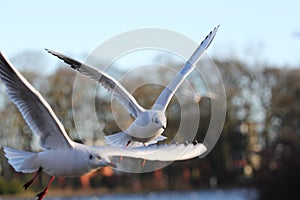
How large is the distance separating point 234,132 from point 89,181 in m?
7.54

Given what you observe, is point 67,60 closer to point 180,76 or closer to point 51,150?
point 180,76

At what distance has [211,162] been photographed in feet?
137

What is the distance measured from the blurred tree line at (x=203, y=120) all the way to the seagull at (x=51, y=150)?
1586 cm

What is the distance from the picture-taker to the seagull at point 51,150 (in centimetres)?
805

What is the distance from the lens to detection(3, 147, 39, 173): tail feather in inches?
336

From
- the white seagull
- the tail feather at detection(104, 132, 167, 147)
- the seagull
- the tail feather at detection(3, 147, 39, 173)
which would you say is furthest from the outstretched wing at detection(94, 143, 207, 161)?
the tail feather at detection(104, 132, 167, 147)

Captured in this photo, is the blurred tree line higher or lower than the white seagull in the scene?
lower

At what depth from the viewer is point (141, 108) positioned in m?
11.6

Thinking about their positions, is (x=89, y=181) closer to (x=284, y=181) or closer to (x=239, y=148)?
(x=239, y=148)

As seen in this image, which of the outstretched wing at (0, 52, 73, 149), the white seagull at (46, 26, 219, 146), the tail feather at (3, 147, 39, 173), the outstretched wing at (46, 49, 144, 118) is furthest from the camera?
the outstretched wing at (46, 49, 144, 118)

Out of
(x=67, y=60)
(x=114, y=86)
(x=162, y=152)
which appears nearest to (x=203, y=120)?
(x=114, y=86)

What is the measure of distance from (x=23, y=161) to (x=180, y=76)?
3.70 metres

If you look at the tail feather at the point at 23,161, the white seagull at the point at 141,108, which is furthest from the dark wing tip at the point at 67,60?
Result: the tail feather at the point at 23,161

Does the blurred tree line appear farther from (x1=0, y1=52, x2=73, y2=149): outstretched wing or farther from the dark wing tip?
(x1=0, y1=52, x2=73, y2=149): outstretched wing
